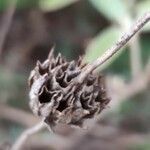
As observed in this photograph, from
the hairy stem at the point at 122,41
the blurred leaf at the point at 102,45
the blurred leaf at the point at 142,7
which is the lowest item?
the hairy stem at the point at 122,41

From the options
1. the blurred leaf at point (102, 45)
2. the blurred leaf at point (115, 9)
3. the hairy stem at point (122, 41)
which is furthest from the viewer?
the blurred leaf at point (115, 9)

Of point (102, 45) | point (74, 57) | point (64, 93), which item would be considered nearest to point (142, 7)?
point (102, 45)

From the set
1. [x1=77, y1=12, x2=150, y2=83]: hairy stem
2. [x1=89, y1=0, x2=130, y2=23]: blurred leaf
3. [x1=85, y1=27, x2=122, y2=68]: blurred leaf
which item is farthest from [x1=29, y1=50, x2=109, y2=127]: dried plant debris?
[x1=89, y1=0, x2=130, y2=23]: blurred leaf

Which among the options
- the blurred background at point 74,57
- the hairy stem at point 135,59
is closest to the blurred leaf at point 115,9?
the blurred background at point 74,57

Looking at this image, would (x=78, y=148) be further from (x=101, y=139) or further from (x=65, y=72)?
(x=65, y=72)

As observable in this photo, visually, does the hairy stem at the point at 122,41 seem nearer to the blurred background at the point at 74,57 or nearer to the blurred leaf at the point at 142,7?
the blurred background at the point at 74,57

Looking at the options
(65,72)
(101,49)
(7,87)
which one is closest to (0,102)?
(7,87)

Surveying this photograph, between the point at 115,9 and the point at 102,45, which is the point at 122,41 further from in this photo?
the point at 115,9
